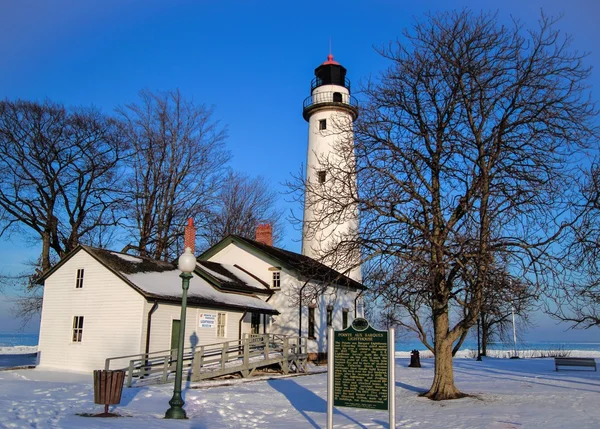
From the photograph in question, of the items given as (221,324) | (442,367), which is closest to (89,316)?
(221,324)

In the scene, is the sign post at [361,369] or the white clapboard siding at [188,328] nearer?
the sign post at [361,369]

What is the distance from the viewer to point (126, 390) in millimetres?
15516

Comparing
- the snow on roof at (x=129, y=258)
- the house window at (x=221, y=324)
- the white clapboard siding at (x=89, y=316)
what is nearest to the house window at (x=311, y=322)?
the house window at (x=221, y=324)

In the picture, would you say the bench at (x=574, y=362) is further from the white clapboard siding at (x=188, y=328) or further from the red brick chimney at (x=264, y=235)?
the red brick chimney at (x=264, y=235)

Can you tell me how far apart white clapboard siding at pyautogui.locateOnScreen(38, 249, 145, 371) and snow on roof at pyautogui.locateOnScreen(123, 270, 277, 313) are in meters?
0.67

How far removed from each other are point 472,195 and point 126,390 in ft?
36.6

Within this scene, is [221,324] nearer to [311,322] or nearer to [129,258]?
[129,258]

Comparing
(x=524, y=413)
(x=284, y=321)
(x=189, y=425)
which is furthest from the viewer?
(x=284, y=321)

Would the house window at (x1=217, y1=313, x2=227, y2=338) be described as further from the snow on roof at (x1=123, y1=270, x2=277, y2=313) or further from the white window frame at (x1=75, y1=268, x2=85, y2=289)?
the white window frame at (x1=75, y1=268, x2=85, y2=289)

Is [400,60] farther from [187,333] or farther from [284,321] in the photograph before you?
[284,321]

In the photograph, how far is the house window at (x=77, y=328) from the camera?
22.7 metres

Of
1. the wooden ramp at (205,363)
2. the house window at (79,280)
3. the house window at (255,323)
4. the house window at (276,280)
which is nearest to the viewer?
the wooden ramp at (205,363)

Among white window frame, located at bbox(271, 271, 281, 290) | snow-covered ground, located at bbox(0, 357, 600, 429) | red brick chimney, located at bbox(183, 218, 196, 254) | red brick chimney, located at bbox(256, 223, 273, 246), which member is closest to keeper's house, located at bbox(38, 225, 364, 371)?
white window frame, located at bbox(271, 271, 281, 290)

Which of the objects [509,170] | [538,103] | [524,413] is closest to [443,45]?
[538,103]
